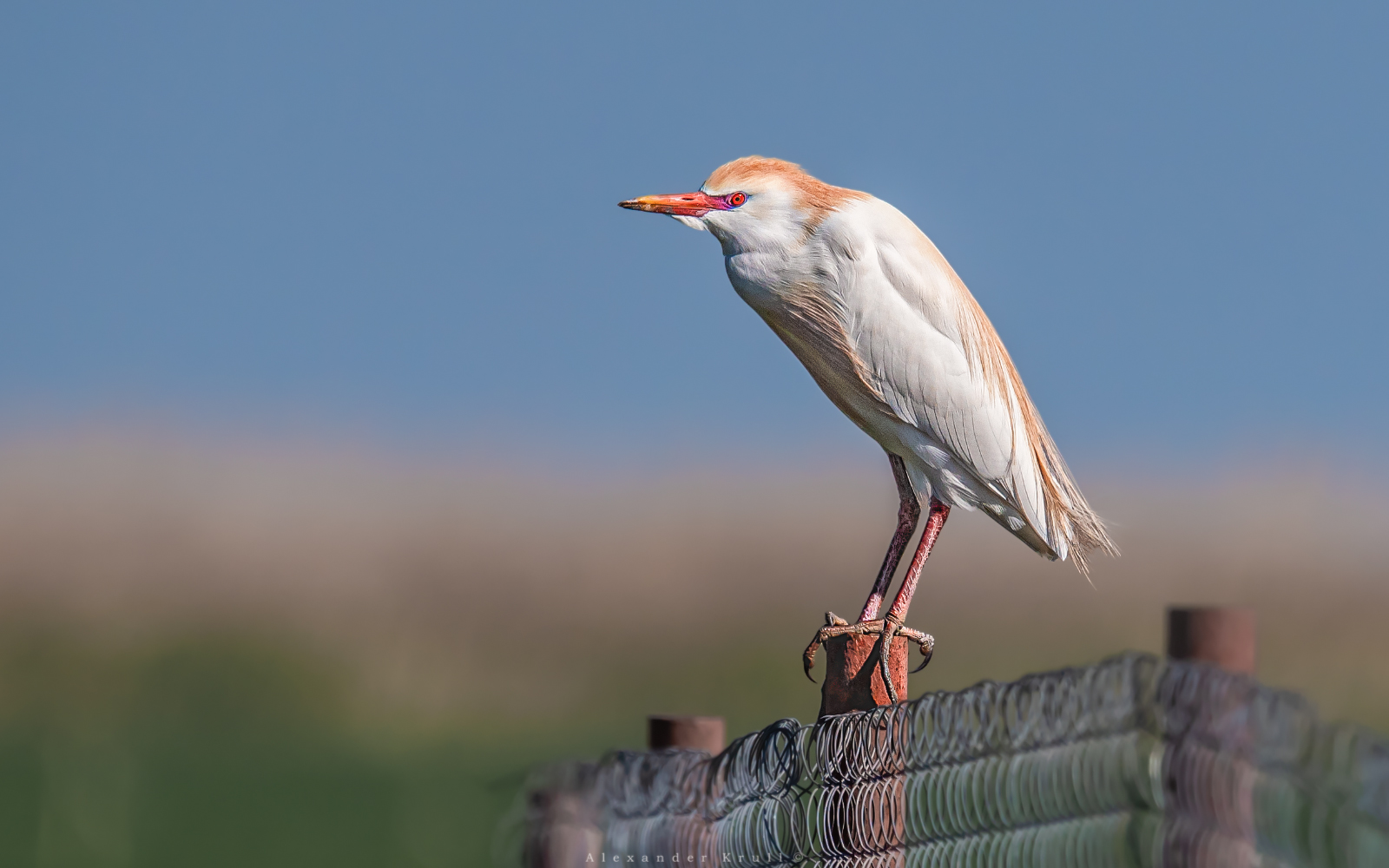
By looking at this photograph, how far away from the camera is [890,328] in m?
3.60

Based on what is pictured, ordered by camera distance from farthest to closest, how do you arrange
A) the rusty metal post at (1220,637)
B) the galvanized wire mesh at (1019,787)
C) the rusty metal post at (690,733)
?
the rusty metal post at (690,733) < the rusty metal post at (1220,637) < the galvanized wire mesh at (1019,787)

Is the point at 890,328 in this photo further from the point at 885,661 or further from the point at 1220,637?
the point at 1220,637

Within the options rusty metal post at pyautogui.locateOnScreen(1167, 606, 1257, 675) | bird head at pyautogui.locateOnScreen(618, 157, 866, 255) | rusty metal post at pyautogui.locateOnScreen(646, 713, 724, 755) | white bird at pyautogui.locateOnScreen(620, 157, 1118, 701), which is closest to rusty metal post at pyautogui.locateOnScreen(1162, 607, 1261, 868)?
rusty metal post at pyautogui.locateOnScreen(1167, 606, 1257, 675)

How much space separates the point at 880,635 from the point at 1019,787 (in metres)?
1.27

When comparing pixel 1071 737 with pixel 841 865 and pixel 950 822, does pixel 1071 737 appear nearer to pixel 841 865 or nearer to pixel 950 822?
pixel 950 822

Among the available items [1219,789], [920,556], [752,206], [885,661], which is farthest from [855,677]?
[1219,789]

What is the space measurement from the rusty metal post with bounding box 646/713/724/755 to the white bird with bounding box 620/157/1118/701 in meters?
0.97

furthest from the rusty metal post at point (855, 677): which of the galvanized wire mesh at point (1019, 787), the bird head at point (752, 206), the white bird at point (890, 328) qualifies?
the bird head at point (752, 206)

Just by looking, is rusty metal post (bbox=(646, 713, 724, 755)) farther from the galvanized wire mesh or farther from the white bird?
the white bird

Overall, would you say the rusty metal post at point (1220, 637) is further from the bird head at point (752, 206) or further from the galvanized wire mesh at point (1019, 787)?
the bird head at point (752, 206)

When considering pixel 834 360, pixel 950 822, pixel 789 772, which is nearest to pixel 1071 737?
pixel 950 822

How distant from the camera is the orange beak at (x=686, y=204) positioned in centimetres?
362

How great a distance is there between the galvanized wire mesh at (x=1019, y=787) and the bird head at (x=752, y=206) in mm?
1637

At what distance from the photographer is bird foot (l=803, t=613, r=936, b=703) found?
284cm
